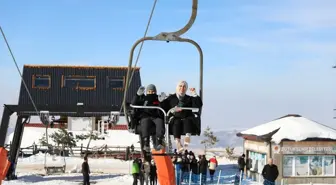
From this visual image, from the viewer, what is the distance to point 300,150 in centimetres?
2931

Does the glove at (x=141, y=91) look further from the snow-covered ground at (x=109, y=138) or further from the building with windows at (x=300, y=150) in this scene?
the snow-covered ground at (x=109, y=138)

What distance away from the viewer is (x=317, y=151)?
2962 cm

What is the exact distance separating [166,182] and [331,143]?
66.7ft

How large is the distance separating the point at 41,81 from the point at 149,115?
979 inches

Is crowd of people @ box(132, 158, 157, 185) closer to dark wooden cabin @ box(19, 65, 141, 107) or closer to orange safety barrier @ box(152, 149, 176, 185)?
dark wooden cabin @ box(19, 65, 141, 107)

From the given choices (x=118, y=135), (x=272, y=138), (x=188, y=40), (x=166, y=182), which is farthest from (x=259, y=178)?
(x=118, y=135)

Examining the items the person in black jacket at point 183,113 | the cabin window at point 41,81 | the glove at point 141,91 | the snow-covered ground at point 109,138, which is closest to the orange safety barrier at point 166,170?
the person in black jacket at point 183,113

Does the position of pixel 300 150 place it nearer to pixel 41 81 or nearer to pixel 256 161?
pixel 256 161

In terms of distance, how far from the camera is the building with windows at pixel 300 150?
1142 inches

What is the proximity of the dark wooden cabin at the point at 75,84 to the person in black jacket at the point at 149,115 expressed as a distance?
76.9 feet

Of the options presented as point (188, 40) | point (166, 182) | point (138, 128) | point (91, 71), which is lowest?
point (166, 182)

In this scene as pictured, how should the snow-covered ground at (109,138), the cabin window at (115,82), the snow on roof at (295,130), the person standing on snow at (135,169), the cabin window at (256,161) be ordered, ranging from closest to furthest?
1. the person standing on snow at (135,169)
2. the snow on roof at (295,130)
3. the cabin window at (256,161)
4. the cabin window at (115,82)
5. the snow-covered ground at (109,138)

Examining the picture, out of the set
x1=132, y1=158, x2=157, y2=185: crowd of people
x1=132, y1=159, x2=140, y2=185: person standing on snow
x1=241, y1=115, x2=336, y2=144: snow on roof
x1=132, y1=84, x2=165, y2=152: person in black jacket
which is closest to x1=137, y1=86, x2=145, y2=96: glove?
x1=132, y1=84, x2=165, y2=152: person in black jacket

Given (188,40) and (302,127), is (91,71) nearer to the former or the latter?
(302,127)
